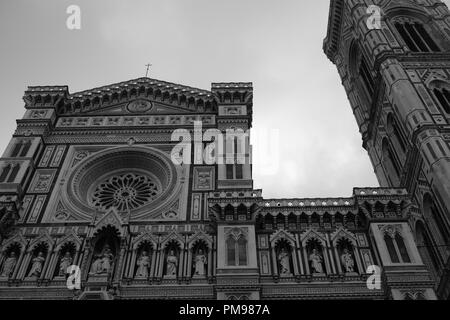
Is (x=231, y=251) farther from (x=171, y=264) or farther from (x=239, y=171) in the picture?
(x=239, y=171)

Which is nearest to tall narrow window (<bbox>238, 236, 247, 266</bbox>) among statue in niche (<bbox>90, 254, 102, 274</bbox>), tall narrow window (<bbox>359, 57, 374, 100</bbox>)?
statue in niche (<bbox>90, 254, 102, 274</bbox>)

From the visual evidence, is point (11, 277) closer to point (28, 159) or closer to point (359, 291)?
point (28, 159)

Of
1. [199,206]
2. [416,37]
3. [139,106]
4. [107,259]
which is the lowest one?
[107,259]

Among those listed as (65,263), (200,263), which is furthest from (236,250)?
(65,263)

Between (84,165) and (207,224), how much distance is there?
6.14 meters

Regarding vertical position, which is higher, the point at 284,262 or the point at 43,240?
the point at 43,240

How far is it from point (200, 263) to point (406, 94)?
45.2ft

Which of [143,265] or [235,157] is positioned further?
[235,157]

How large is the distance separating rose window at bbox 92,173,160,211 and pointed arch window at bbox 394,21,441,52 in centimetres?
1748

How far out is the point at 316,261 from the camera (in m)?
18.6

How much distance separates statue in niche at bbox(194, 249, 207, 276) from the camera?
60.0 ft

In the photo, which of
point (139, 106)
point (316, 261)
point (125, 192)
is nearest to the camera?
point (316, 261)

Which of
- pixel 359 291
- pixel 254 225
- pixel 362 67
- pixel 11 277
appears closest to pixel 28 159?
pixel 11 277

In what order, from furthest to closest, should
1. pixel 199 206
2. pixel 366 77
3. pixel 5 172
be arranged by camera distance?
pixel 366 77
pixel 5 172
pixel 199 206
